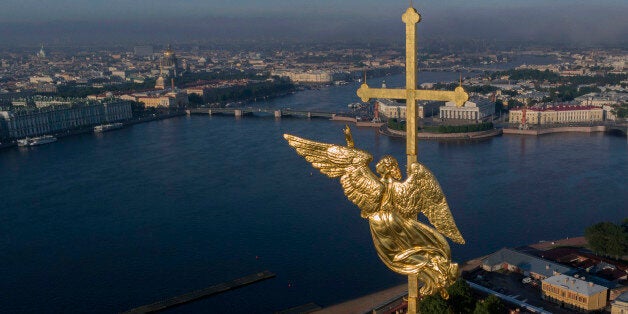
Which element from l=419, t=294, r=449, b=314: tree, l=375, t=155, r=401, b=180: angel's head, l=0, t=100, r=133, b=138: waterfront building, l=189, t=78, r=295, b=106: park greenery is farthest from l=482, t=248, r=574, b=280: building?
l=189, t=78, r=295, b=106: park greenery

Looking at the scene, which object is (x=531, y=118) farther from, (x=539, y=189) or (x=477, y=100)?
(x=539, y=189)

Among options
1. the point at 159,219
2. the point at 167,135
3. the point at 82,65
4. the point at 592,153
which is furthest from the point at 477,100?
the point at 82,65

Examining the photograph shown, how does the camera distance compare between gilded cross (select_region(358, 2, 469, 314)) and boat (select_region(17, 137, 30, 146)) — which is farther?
boat (select_region(17, 137, 30, 146))

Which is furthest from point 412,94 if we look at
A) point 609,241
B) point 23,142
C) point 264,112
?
point 264,112

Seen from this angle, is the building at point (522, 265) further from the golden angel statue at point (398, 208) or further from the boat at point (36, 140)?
the boat at point (36, 140)

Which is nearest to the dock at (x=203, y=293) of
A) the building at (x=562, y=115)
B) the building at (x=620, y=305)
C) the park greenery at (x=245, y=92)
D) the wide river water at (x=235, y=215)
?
the wide river water at (x=235, y=215)

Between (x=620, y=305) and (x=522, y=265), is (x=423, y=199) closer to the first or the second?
(x=620, y=305)

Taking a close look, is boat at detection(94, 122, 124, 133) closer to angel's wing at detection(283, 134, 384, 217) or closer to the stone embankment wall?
the stone embankment wall

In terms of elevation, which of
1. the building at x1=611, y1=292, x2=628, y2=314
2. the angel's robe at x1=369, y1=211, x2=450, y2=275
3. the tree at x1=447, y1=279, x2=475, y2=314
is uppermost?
the angel's robe at x1=369, y1=211, x2=450, y2=275
